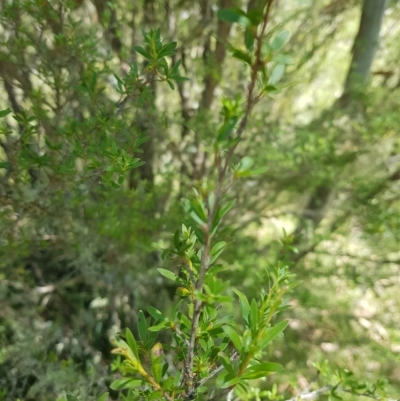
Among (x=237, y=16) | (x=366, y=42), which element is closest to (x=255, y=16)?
(x=237, y=16)

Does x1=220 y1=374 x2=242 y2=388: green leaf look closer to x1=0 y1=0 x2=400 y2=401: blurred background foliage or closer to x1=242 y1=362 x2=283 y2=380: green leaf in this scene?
x1=242 y1=362 x2=283 y2=380: green leaf

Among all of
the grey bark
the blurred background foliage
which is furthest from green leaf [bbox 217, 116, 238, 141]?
the grey bark

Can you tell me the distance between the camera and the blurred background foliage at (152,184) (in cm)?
92

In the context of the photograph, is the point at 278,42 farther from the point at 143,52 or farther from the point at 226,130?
the point at 143,52

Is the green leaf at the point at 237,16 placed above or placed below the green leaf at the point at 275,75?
above

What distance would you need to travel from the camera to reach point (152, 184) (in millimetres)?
1432

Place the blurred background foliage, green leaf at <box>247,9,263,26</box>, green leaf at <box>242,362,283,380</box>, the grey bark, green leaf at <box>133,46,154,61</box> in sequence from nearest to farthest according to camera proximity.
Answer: green leaf at <box>247,9,263,26</box>
green leaf at <box>242,362,283,380</box>
green leaf at <box>133,46,154,61</box>
the blurred background foliage
the grey bark

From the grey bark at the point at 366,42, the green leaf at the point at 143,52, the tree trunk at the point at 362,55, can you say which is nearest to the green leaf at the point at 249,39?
the green leaf at the point at 143,52

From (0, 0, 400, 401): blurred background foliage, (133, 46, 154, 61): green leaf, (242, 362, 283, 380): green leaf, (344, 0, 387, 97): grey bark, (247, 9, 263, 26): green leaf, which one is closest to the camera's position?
(247, 9, 263, 26): green leaf

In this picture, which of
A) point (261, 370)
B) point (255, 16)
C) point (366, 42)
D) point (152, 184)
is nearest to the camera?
point (255, 16)

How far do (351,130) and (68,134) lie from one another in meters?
1.54

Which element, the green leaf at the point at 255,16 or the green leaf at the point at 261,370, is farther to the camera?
the green leaf at the point at 261,370

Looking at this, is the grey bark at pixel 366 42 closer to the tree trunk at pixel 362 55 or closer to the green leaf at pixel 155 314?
the tree trunk at pixel 362 55

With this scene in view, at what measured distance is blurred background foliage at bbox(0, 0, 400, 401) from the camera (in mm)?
919
